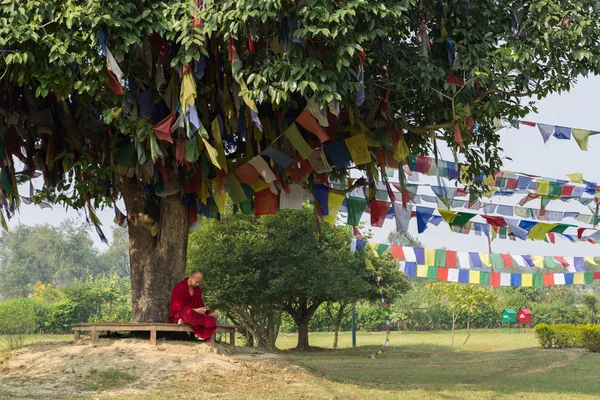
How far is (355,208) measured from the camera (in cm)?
1547

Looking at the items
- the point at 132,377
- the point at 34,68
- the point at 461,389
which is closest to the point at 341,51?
the point at 34,68

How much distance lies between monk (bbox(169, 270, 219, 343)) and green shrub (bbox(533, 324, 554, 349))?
17.1 meters

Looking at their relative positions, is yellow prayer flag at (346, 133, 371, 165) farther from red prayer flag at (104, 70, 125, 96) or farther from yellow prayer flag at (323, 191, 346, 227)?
red prayer flag at (104, 70, 125, 96)

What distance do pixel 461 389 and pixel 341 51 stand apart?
19.8ft

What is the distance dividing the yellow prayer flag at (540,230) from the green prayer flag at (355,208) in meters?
4.58

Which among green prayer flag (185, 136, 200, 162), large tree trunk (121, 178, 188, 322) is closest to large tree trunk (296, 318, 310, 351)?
large tree trunk (121, 178, 188, 322)

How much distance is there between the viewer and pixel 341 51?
31.6 feet

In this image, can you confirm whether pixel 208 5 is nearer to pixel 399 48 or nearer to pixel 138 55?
pixel 138 55

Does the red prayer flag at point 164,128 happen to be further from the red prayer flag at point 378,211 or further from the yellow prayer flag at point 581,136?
the yellow prayer flag at point 581,136

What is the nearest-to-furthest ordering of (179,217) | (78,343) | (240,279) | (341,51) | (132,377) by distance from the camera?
(341,51)
(132,377)
(78,343)
(179,217)
(240,279)

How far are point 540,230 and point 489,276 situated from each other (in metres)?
7.01

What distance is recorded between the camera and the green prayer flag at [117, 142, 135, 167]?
11.6 meters

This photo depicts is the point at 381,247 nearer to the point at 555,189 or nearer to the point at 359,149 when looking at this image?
the point at 555,189

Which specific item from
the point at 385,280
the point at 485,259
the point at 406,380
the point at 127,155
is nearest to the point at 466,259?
the point at 485,259
